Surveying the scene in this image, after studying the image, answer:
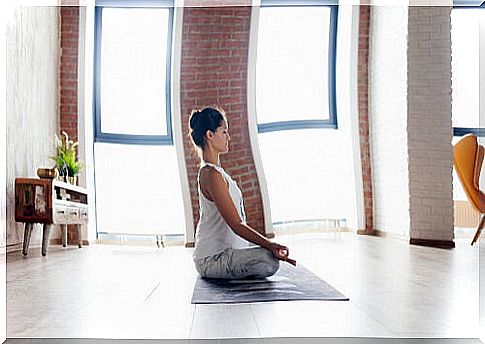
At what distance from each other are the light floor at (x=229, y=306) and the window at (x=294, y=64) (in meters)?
3.11

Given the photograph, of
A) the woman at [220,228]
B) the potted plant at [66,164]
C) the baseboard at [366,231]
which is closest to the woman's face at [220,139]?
the woman at [220,228]

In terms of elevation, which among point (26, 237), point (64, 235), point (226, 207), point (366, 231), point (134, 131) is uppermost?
point (134, 131)

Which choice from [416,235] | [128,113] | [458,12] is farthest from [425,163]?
[128,113]

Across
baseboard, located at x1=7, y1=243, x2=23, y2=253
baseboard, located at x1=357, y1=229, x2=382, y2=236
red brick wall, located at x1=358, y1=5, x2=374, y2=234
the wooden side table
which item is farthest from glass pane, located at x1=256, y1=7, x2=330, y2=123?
baseboard, located at x1=7, y1=243, x2=23, y2=253

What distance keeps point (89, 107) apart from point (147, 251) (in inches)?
77.1

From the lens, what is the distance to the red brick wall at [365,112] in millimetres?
7113

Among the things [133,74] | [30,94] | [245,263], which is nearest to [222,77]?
[133,74]

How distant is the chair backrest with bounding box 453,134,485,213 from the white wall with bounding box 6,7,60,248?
3846 millimetres

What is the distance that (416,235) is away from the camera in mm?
6000

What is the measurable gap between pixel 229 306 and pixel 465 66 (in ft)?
20.3

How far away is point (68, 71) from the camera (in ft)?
22.3

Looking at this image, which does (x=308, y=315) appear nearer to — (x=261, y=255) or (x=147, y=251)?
(x=261, y=255)

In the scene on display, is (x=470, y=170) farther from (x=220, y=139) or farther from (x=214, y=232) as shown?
(x=214, y=232)

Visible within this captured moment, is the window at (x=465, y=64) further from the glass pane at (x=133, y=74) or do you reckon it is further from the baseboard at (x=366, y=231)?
the glass pane at (x=133, y=74)
